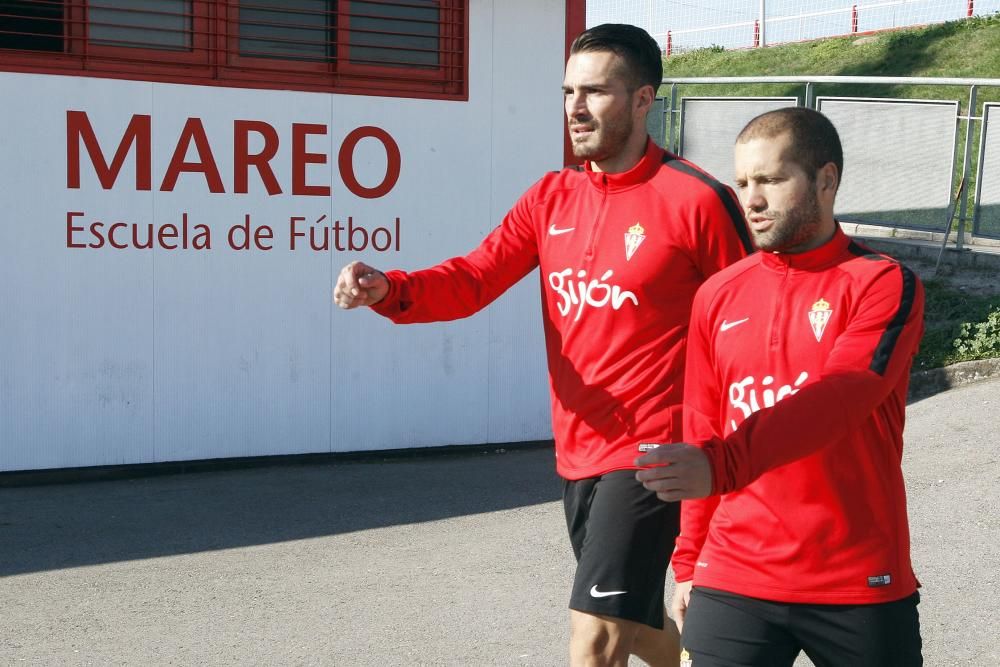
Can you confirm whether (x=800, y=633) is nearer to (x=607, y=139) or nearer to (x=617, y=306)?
(x=617, y=306)

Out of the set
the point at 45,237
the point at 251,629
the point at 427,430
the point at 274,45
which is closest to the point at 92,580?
the point at 251,629

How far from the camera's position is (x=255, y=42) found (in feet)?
29.7

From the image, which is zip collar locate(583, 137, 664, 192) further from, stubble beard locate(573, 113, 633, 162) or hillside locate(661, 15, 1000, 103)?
hillside locate(661, 15, 1000, 103)

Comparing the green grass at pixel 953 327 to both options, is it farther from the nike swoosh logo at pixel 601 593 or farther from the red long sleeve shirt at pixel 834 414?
the red long sleeve shirt at pixel 834 414

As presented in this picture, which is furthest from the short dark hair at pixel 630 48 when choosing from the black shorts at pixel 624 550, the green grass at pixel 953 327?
the green grass at pixel 953 327

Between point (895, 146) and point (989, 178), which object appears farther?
point (895, 146)

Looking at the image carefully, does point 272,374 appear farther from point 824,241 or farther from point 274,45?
point 824,241

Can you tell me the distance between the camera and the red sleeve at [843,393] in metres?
2.57

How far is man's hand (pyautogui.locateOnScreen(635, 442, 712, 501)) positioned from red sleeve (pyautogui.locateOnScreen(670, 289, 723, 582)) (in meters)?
0.68

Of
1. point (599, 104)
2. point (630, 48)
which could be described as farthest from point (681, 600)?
point (630, 48)

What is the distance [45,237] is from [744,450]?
271 inches

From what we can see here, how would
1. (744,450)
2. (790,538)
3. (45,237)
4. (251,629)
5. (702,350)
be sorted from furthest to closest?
(45,237)
(251,629)
(702,350)
(790,538)
(744,450)

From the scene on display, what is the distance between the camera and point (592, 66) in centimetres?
384

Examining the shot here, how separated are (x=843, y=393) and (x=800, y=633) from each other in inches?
23.9
